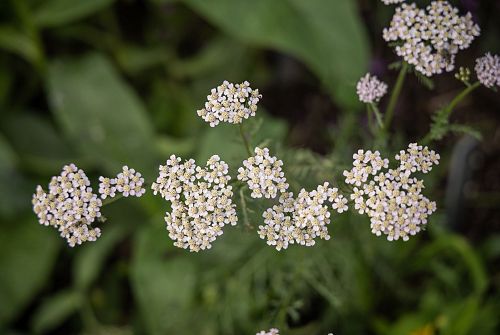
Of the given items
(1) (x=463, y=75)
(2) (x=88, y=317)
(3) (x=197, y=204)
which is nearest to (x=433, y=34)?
(1) (x=463, y=75)

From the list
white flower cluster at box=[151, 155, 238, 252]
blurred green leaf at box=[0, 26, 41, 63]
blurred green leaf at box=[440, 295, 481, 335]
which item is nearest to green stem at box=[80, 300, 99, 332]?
blurred green leaf at box=[0, 26, 41, 63]

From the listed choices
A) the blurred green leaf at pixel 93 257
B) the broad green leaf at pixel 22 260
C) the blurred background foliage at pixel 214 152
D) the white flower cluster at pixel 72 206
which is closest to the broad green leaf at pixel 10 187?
the blurred background foliage at pixel 214 152

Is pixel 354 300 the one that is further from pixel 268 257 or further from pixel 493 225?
pixel 493 225

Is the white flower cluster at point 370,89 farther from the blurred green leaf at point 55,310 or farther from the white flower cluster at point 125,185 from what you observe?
the blurred green leaf at point 55,310

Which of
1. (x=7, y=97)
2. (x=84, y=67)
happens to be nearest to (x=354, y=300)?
(x=84, y=67)

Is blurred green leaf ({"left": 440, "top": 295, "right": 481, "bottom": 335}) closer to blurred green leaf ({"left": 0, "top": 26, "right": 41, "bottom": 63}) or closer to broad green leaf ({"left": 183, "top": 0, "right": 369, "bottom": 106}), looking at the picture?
broad green leaf ({"left": 183, "top": 0, "right": 369, "bottom": 106})
